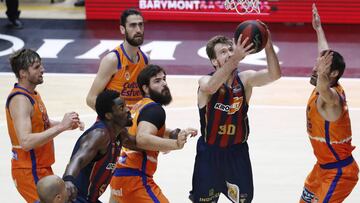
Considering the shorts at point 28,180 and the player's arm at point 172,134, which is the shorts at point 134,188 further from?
the shorts at point 28,180

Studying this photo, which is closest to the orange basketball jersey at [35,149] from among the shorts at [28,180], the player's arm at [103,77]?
the shorts at [28,180]

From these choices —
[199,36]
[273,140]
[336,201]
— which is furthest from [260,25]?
[199,36]

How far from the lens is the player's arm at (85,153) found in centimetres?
582

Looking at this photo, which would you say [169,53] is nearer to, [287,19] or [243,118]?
[287,19]

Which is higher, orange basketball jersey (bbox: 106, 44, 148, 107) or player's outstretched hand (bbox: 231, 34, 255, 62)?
player's outstretched hand (bbox: 231, 34, 255, 62)

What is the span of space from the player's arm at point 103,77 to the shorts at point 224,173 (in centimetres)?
142

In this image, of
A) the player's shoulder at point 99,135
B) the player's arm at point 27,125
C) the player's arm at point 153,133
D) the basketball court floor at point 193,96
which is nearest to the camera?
the player's shoulder at point 99,135

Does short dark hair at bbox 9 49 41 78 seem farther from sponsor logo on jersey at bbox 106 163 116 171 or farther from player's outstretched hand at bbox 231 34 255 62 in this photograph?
player's outstretched hand at bbox 231 34 255 62

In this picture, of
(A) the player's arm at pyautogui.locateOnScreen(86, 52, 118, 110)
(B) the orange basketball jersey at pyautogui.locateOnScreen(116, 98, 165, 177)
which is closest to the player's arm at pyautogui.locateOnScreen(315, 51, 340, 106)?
(B) the orange basketball jersey at pyautogui.locateOnScreen(116, 98, 165, 177)

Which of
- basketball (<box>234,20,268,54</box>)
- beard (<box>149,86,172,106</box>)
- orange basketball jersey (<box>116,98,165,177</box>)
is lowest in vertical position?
orange basketball jersey (<box>116,98,165,177</box>)

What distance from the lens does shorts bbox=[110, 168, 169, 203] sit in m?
7.04

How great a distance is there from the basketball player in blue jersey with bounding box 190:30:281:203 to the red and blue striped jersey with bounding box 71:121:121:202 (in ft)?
3.38

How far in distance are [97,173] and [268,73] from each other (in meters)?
1.76

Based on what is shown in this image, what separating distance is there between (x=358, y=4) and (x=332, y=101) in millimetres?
10258
